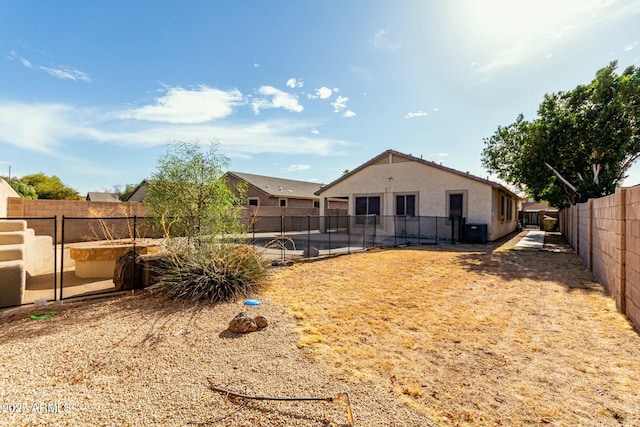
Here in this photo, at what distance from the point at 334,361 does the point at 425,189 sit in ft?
51.0

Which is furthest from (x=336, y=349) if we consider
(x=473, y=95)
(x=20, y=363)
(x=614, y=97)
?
(x=614, y=97)

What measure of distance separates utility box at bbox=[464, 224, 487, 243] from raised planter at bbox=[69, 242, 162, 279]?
14.4 m

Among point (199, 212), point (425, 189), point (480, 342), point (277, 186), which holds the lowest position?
point (480, 342)

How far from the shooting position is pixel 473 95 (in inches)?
533

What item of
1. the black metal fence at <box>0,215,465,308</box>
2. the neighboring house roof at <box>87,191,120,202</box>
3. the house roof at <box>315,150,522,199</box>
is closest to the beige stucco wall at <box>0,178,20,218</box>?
the black metal fence at <box>0,215,465,308</box>

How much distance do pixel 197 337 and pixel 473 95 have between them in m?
14.9

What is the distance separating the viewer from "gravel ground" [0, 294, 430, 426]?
229 centimetres

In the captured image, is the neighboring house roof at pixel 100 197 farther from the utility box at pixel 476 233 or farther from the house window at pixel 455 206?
the utility box at pixel 476 233

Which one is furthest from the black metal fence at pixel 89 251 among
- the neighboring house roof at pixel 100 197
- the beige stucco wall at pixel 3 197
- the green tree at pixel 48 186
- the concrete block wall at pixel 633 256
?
the neighboring house roof at pixel 100 197

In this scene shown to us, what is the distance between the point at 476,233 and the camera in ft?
49.7

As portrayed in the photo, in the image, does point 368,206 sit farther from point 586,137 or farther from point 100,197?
point 100,197

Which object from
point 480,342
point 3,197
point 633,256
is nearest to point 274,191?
point 3,197

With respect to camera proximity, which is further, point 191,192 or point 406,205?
point 406,205

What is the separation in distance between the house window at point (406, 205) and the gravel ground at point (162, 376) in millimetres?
14751
